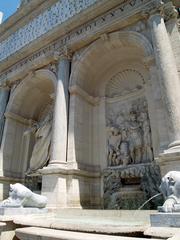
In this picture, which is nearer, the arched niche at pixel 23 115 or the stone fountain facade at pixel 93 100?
the stone fountain facade at pixel 93 100

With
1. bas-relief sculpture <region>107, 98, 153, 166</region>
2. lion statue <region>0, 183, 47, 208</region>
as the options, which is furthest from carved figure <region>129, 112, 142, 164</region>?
lion statue <region>0, 183, 47, 208</region>

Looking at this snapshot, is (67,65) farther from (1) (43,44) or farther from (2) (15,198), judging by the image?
(2) (15,198)

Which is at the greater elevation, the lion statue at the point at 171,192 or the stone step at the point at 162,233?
the lion statue at the point at 171,192

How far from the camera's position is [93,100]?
1112 centimetres

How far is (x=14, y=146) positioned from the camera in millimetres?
12523

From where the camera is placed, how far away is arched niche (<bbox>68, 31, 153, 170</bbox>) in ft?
30.7

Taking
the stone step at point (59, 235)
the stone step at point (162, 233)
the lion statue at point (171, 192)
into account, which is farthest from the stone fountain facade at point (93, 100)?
the stone step at point (59, 235)

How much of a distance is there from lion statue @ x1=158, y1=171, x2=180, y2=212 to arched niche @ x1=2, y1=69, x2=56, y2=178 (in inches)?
347

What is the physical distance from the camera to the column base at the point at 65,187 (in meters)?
7.83

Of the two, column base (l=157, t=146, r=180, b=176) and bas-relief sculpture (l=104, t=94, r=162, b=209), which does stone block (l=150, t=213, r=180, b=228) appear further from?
bas-relief sculpture (l=104, t=94, r=162, b=209)

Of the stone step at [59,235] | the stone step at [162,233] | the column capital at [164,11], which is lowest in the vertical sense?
the stone step at [59,235]

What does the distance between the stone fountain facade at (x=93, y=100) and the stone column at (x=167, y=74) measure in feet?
0.10

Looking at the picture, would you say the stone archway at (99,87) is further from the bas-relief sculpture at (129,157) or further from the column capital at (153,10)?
the column capital at (153,10)

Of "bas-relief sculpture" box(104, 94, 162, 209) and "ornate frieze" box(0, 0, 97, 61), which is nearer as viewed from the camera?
"bas-relief sculpture" box(104, 94, 162, 209)
